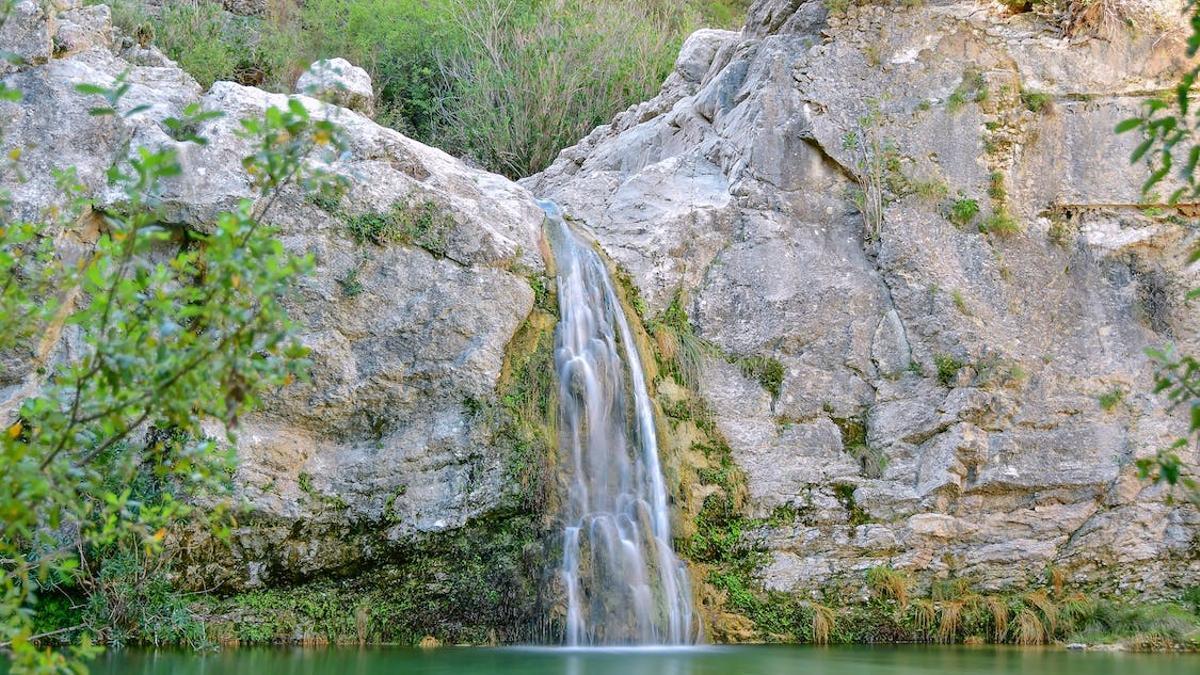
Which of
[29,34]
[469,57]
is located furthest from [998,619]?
[469,57]

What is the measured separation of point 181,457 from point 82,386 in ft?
1.68

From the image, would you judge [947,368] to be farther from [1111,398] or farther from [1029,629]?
[1029,629]

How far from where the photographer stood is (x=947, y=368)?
1146 cm

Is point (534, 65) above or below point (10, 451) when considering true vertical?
above

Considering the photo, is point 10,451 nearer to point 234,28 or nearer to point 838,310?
point 838,310

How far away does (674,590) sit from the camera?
10.0 meters

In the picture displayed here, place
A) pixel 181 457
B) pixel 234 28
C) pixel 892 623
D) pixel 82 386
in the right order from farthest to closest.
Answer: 1. pixel 234 28
2. pixel 892 623
3. pixel 181 457
4. pixel 82 386

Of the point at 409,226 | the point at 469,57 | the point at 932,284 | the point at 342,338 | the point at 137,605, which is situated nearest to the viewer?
the point at 137,605

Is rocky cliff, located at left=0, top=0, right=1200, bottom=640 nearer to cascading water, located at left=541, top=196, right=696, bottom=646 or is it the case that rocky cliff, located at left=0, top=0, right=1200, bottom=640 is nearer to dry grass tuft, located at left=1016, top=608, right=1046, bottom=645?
cascading water, located at left=541, top=196, right=696, bottom=646

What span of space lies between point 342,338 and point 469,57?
10.8 m

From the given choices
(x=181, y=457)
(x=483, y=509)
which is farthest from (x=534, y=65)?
(x=181, y=457)

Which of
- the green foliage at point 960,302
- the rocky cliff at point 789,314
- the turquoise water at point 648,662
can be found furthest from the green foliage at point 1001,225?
the turquoise water at point 648,662

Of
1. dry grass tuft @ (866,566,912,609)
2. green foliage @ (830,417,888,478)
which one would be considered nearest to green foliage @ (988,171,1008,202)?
green foliage @ (830,417,888,478)

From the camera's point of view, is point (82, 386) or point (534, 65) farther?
point (534, 65)
